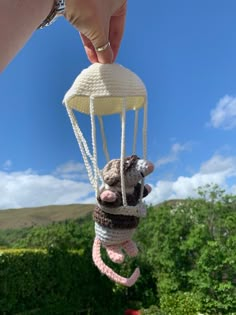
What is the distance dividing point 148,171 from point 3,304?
4635 mm

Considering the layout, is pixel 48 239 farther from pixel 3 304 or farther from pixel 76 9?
pixel 76 9

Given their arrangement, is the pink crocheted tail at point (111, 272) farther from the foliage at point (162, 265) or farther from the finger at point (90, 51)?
the foliage at point (162, 265)

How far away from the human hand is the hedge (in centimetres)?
456

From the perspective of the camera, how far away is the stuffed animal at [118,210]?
2.98 ft

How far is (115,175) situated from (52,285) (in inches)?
200

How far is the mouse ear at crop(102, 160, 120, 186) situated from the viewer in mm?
917

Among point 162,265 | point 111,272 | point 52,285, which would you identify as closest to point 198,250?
point 162,265

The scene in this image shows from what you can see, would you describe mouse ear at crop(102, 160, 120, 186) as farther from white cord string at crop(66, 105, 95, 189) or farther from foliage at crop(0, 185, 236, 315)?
foliage at crop(0, 185, 236, 315)

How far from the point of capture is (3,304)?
506 cm

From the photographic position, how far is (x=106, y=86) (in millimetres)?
940

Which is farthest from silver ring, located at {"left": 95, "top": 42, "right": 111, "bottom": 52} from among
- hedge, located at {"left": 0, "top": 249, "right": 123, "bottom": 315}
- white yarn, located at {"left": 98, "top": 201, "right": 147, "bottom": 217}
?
hedge, located at {"left": 0, "top": 249, "right": 123, "bottom": 315}

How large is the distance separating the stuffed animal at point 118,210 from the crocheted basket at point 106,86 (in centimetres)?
13

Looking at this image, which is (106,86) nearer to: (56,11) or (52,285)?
(56,11)

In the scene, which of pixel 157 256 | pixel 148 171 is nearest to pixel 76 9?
pixel 148 171
